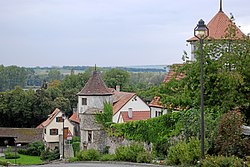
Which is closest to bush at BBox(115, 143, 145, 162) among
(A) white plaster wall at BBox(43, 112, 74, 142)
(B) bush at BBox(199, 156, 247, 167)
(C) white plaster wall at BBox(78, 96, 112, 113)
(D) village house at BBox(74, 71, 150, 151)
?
(B) bush at BBox(199, 156, 247, 167)

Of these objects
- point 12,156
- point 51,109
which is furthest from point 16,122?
point 12,156

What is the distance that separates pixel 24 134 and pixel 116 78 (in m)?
32.3

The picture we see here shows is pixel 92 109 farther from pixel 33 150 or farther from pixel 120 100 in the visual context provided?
pixel 33 150

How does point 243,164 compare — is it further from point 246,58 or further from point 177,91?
point 177,91

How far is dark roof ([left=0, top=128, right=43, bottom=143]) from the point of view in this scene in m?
67.4

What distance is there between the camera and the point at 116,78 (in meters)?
96.8

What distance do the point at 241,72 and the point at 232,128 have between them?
578 centimetres

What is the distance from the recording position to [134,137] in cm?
3259

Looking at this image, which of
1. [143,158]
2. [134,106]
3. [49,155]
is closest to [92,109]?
[134,106]

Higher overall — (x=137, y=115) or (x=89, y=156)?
(x=137, y=115)

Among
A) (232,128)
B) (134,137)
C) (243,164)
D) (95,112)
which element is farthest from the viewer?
(95,112)

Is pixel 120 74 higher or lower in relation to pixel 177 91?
higher

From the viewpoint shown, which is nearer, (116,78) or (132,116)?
(132,116)

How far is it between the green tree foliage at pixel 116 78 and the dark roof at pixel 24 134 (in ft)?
94.9
